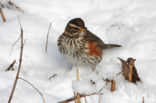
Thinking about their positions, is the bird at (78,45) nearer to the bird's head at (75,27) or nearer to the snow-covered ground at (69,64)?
the bird's head at (75,27)

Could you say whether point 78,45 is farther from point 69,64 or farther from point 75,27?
point 69,64

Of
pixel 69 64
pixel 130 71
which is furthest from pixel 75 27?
pixel 130 71

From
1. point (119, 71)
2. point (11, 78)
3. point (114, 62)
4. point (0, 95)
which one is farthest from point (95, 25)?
point (0, 95)

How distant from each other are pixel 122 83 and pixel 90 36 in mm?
1087

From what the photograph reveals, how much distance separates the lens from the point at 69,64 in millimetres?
5895

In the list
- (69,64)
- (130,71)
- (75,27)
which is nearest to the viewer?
(130,71)

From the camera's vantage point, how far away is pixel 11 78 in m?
5.19

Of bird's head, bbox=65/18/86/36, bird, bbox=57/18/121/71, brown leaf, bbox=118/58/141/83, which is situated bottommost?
brown leaf, bbox=118/58/141/83

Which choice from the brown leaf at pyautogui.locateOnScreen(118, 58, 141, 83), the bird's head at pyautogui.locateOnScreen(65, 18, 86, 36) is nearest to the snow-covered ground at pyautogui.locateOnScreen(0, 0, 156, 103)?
the brown leaf at pyautogui.locateOnScreen(118, 58, 141, 83)

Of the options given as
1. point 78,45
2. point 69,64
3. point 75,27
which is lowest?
point 69,64

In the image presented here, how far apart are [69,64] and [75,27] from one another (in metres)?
0.76

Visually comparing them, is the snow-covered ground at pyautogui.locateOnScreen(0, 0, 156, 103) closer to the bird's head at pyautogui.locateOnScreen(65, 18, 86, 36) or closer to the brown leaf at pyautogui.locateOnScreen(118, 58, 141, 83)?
the brown leaf at pyautogui.locateOnScreen(118, 58, 141, 83)

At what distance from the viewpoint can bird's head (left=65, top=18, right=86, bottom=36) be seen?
5.34 m

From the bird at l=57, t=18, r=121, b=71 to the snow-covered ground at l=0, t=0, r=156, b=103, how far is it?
175 millimetres
